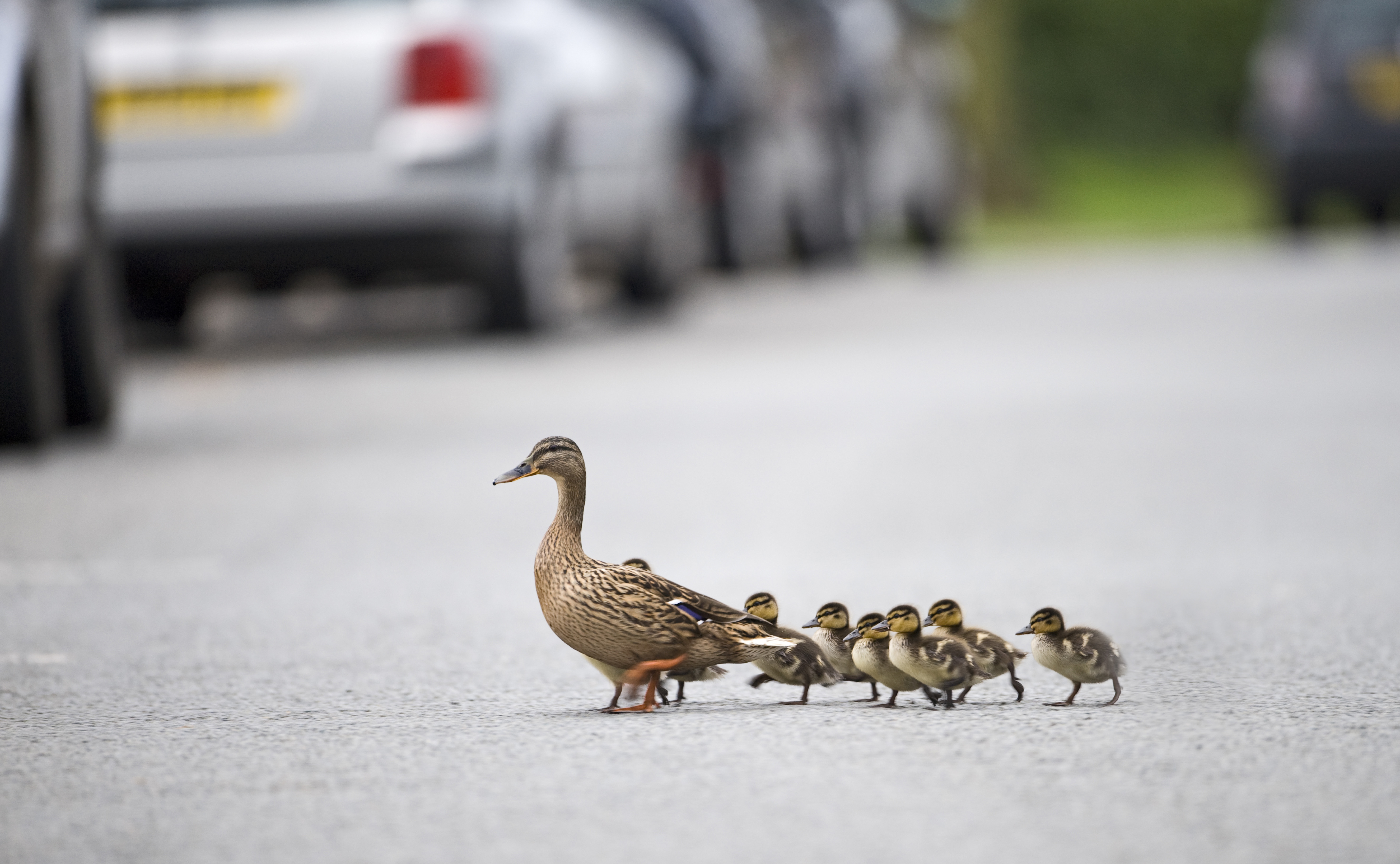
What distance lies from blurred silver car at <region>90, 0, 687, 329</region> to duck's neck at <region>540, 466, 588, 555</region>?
677cm

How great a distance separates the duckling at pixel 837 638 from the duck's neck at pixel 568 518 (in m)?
0.44

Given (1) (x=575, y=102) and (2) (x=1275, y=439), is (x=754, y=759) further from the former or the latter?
(1) (x=575, y=102)

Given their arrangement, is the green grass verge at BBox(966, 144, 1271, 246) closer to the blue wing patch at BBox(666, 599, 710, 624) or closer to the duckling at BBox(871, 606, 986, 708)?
the duckling at BBox(871, 606, 986, 708)

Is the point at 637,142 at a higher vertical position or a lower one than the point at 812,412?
higher

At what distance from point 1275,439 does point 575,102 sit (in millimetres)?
4766

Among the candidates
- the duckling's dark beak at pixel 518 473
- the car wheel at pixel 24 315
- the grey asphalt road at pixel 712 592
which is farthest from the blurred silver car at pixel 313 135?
the duckling's dark beak at pixel 518 473

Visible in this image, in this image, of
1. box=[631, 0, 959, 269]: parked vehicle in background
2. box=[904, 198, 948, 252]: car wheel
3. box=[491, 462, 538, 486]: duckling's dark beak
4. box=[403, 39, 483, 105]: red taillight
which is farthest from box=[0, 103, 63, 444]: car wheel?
box=[904, 198, 948, 252]: car wheel

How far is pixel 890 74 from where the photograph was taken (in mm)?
19719

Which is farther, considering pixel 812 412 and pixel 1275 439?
pixel 812 412

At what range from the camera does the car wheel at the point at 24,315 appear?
8.16m

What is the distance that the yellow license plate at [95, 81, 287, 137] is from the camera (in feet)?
36.8

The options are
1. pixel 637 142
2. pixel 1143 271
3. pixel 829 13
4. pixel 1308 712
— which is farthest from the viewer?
pixel 829 13

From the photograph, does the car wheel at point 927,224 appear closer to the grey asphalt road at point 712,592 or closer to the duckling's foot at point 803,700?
the grey asphalt road at point 712,592

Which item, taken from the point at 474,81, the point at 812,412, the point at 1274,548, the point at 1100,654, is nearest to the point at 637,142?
the point at 474,81
